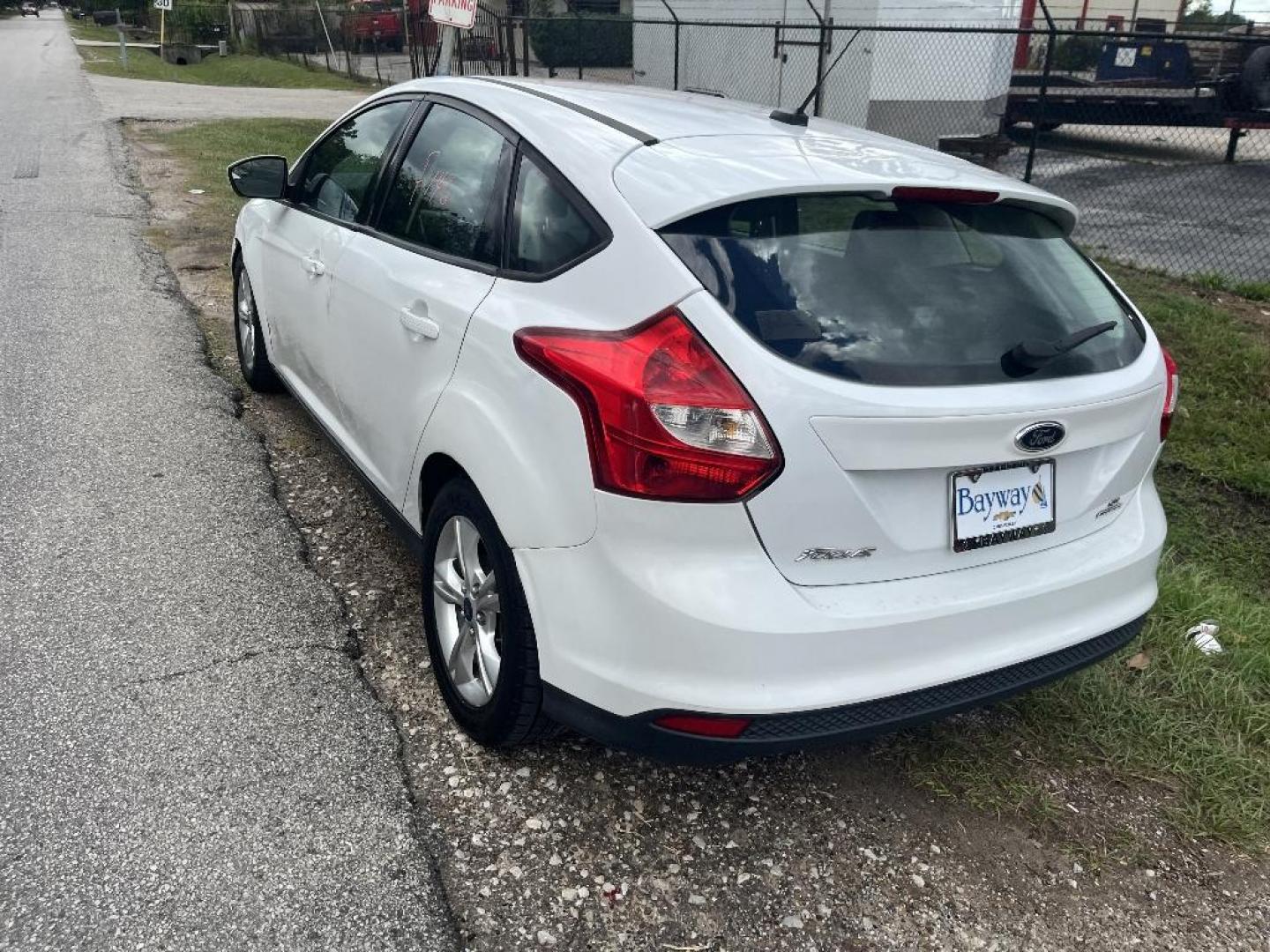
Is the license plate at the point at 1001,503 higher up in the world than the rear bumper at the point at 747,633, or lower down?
higher up

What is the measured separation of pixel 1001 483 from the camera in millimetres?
2398

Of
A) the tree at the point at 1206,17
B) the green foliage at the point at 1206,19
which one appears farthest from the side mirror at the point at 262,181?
the tree at the point at 1206,17

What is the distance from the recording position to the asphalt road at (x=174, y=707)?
7.72ft

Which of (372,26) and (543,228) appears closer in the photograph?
(543,228)

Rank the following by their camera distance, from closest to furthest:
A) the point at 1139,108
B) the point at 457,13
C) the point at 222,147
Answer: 1. the point at 457,13
2. the point at 222,147
3. the point at 1139,108

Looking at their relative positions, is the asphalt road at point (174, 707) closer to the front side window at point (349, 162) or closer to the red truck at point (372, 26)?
the front side window at point (349, 162)

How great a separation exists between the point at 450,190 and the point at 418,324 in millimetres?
500

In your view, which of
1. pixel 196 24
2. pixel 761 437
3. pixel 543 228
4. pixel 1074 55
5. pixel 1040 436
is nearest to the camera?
pixel 761 437

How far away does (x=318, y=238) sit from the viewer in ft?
13.2

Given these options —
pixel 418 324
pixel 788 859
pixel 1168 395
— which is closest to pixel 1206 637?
pixel 1168 395

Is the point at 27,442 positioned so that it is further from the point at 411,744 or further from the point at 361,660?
the point at 411,744

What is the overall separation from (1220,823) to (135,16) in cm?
7022

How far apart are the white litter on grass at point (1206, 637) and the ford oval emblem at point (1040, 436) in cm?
159

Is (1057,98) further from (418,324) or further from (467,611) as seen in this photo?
(467,611)
